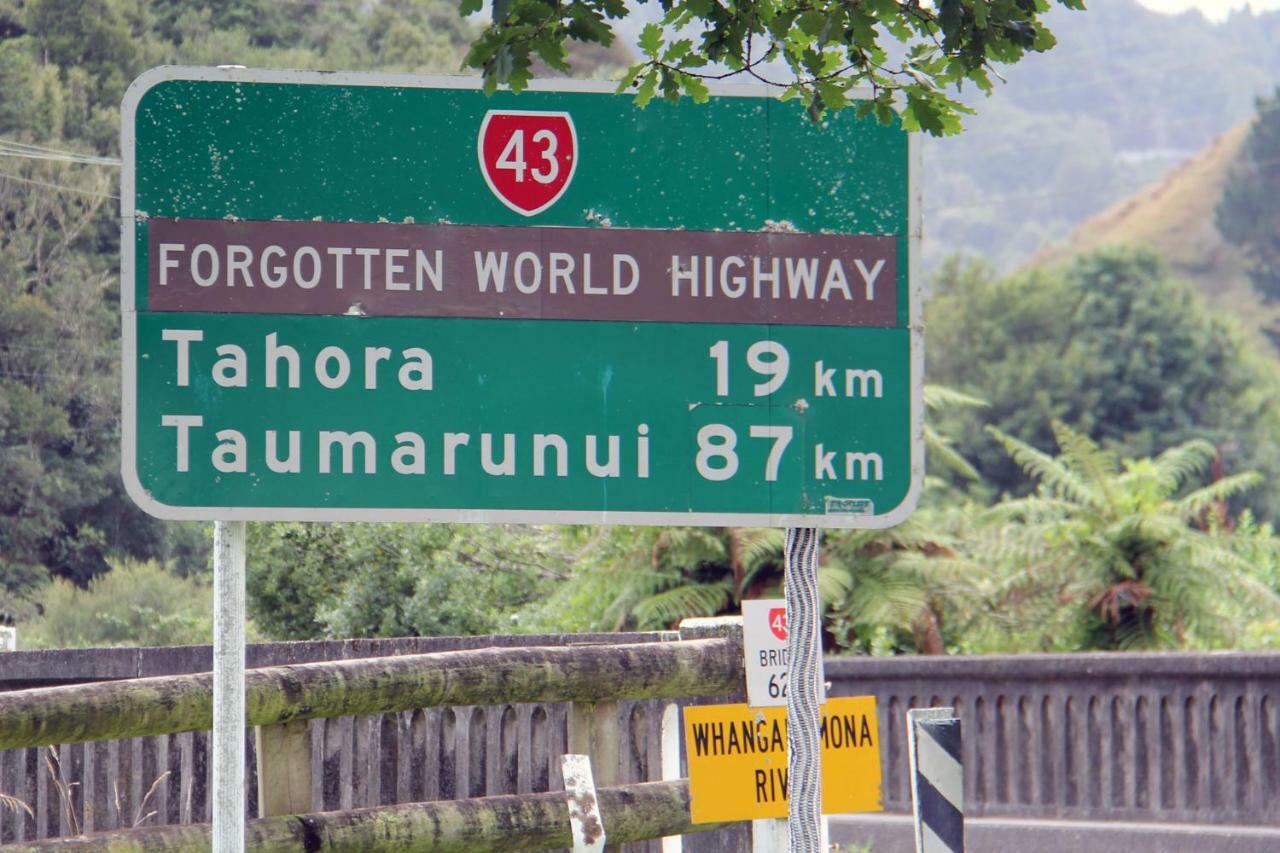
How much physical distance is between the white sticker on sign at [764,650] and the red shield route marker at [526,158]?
6.41ft

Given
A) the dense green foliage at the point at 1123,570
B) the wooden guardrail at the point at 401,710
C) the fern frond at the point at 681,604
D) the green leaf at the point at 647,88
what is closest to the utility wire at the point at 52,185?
the fern frond at the point at 681,604

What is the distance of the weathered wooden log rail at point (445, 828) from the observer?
5.15m

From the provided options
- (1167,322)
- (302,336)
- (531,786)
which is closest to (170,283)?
(302,336)

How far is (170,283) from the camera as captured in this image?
421cm

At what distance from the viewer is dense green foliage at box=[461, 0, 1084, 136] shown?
4504mm

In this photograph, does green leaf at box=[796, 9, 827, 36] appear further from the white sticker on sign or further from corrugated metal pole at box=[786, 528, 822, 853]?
the white sticker on sign

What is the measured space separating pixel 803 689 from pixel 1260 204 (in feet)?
507

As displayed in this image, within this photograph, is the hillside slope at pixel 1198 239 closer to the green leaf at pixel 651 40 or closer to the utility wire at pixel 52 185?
the utility wire at pixel 52 185

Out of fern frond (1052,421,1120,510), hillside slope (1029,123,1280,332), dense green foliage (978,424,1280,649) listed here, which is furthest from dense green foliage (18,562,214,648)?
hillside slope (1029,123,1280,332)

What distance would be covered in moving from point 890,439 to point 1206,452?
1468 centimetres

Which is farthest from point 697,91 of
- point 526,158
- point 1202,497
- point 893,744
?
point 1202,497

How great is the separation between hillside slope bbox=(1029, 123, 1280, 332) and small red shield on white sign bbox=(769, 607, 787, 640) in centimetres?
15478

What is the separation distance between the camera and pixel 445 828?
5699 mm

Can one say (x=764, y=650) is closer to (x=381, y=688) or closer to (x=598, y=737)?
(x=598, y=737)
